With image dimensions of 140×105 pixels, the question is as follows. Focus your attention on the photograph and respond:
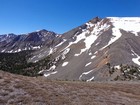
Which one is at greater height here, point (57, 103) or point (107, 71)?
point (107, 71)

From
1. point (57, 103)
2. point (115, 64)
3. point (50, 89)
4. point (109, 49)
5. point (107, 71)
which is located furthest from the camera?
point (109, 49)

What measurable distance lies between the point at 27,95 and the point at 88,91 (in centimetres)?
857

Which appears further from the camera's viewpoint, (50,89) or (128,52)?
(128,52)

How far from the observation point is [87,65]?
573 feet

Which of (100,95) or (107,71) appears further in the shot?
(107,71)

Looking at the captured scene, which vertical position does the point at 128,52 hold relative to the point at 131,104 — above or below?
above

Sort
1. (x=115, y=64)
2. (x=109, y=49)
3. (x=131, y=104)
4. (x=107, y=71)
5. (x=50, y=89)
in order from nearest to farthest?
(x=50, y=89), (x=131, y=104), (x=107, y=71), (x=115, y=64), (x=109, y=49)

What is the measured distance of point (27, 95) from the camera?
20.4 m

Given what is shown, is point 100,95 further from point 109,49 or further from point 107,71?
point 109,49

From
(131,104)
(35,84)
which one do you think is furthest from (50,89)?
(131,104)

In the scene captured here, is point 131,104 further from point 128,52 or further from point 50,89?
point 128,52

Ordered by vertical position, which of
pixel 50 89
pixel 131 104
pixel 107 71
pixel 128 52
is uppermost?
pixel 128 52

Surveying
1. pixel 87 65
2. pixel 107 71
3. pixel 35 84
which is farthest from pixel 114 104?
pixel 87 65

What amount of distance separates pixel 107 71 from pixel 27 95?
123056mm
